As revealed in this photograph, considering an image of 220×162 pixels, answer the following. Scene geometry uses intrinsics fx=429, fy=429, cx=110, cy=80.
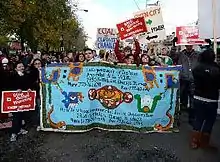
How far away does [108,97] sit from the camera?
8.88 m

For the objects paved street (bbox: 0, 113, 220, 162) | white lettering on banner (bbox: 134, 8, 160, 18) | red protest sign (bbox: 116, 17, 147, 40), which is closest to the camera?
paved street (bbox: 0, 113, 220, 162)

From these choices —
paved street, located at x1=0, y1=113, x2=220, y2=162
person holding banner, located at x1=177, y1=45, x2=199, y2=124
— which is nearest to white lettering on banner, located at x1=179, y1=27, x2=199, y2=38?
person holding banner, located at x1=177, y1=45, x2=199, y2=124

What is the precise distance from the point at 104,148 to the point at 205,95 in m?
1.96

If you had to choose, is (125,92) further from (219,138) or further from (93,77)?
(219,138)

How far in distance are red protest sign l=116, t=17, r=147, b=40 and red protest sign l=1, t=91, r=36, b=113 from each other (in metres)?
4.82

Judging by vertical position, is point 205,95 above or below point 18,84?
below

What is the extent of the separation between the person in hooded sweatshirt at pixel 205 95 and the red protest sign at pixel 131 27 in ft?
17.3

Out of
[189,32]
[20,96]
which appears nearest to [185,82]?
[20,96]

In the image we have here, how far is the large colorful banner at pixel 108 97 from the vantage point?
8.80 m

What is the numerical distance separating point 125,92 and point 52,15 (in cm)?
2312

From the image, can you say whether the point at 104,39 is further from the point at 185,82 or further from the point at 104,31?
the point at 185,82

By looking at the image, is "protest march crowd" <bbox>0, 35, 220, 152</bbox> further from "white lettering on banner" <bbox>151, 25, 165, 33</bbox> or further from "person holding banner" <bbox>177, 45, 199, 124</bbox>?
"white lettering on banner" <bbox>151, 25, 165, 33</bbox>

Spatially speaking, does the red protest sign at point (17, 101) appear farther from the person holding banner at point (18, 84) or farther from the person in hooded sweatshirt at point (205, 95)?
the person in hooded sweatshirt at point (205, 95)

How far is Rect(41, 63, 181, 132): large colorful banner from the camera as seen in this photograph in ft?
28.9
